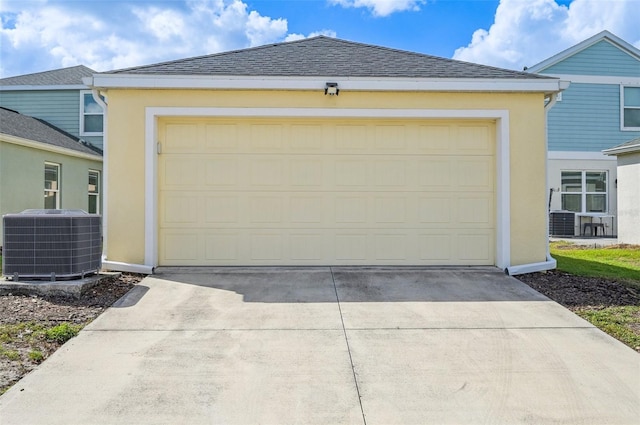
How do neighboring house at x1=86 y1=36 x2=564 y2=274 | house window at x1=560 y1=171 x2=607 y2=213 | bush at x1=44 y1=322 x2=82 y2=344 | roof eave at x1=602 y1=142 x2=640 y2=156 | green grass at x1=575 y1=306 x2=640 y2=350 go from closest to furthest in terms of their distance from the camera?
bush at x1=44 y1=322 x2=82 y2=344, green grass at x1=575 y1=306 x2=640 y2=350, neighboring house at x1=86 y1=36 x2=564 y2=274, roof eave at x1=602 y1=142 x2=640 y2=156, house window at x1=560 y1=171 x2=607 y2=213

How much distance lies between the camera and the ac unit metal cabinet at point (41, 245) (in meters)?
5.60

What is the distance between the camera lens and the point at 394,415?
10.0 ft

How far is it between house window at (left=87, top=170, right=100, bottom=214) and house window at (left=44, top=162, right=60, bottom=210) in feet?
4.93

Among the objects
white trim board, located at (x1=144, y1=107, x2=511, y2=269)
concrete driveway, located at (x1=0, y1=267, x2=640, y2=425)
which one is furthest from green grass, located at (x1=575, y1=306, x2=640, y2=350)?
white trim board, located at (x1=144, y1=107, x2=511, y2=269)

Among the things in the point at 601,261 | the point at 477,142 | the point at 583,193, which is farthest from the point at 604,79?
the point at 477,142

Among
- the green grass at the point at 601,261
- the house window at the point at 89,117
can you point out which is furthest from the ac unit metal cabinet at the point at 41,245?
the house window at the point at 89,117

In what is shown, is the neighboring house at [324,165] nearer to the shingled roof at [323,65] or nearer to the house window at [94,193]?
the shingled roof at [323,65]

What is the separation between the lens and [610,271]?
25.5ft

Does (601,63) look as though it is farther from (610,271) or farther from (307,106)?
(307,106)

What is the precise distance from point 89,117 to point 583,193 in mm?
17518

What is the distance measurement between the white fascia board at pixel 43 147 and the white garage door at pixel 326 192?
236 inches

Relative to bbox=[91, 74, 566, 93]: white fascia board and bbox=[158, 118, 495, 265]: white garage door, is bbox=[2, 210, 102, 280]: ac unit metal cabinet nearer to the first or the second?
bbox=[158, 118, 495, 265]: white garage door

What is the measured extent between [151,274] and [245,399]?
4.24 m

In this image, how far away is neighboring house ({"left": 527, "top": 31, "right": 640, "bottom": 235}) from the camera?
51.1ft
